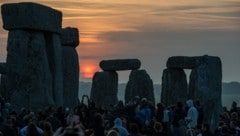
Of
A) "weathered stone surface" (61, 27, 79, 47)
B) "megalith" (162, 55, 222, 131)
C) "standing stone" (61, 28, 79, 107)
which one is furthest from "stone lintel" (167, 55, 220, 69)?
"weathered stone surface" (61, 27, 79, 47)

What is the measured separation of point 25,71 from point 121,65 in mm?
14340

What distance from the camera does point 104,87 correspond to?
122 ft

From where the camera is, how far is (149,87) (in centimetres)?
3638

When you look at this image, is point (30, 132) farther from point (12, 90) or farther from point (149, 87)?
point (149, 87)

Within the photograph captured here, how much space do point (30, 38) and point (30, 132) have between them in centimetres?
1109

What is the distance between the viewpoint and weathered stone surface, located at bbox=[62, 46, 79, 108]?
3067 cm

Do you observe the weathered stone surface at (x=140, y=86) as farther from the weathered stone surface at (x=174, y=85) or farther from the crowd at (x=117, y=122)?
the crowd at (x=117, y=122)

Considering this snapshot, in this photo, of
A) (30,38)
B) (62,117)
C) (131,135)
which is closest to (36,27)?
(30,38)

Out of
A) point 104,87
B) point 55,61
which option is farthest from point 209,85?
point 104,87

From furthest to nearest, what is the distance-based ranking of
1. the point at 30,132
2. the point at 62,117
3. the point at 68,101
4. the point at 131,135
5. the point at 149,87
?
the point at 149,87 < the point at 68,101 < the point at 62,117 < the point at 131,135 < the point at 30,132

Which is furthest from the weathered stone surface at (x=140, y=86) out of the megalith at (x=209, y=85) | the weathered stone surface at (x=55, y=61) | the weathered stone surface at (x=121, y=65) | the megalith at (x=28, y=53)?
the megalith at (x=28, y=53)

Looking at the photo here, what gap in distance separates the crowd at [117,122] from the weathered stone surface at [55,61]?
3.69 meters

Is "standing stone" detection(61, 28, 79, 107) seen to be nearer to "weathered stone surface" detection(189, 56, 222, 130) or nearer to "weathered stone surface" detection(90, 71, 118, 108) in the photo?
"weathered stone surface" detection(90, 71, 118, 108)

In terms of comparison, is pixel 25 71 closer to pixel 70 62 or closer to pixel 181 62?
pixel 70 62
